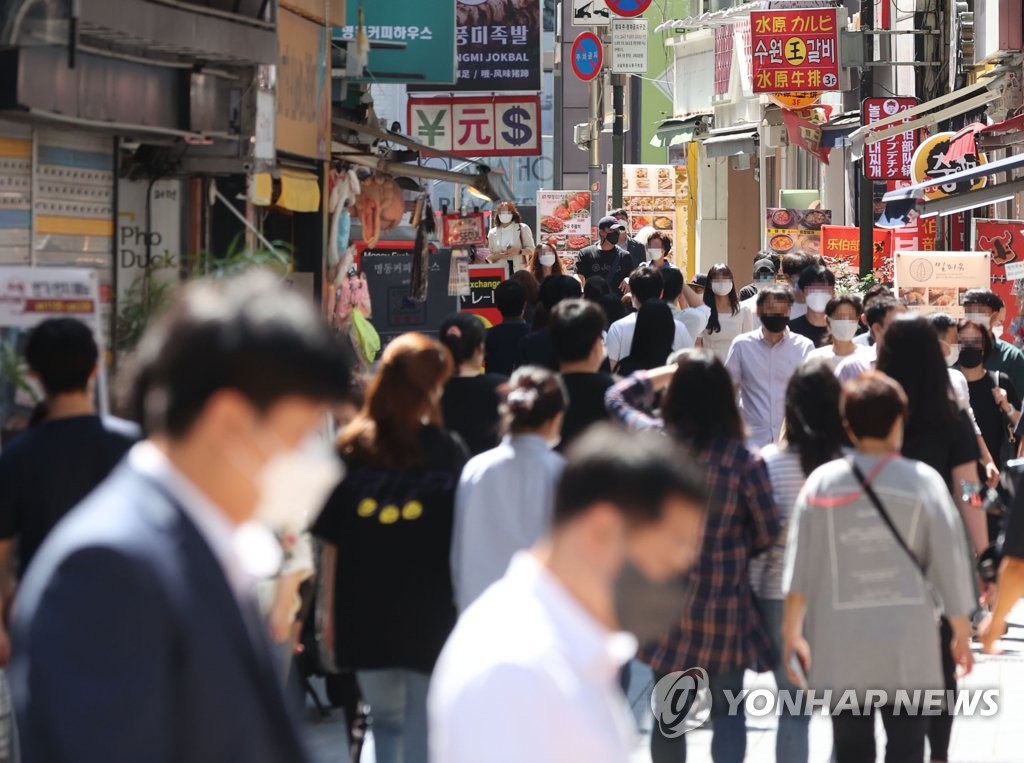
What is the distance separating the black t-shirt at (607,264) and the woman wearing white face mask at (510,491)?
36.9ft

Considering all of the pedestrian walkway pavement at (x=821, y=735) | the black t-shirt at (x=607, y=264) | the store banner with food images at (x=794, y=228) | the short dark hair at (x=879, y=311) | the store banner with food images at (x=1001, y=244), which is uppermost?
the store banner with food images at (x=794, y=228)

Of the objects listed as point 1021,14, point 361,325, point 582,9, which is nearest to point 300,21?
point 361,325

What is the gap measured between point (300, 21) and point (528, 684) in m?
9.76

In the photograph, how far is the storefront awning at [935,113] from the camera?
71.2 feet

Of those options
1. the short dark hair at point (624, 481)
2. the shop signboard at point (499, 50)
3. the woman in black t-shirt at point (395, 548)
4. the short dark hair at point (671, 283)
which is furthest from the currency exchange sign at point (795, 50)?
the short dark hair at point (624, 481)

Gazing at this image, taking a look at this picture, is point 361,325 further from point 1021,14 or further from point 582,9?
point 582,9

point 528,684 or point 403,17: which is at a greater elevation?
point 403,17

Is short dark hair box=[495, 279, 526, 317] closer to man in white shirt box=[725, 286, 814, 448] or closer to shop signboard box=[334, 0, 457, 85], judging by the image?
man in white shirt box=[725, 286, 814, 448]

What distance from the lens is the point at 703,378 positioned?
6.35m

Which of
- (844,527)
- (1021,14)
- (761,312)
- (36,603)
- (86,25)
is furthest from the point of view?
(1021,14)

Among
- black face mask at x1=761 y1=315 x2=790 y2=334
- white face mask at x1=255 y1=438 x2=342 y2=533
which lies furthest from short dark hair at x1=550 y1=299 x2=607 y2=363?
white face mask at x1=255 y1=438 x2=342 y2=533

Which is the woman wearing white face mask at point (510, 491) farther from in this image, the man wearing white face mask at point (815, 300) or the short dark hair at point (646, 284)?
the man wearing white face mask at point (815, 300)

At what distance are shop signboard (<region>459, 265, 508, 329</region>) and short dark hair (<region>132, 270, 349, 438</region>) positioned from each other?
16100 millimetres

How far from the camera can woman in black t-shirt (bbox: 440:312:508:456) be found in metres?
7.78
